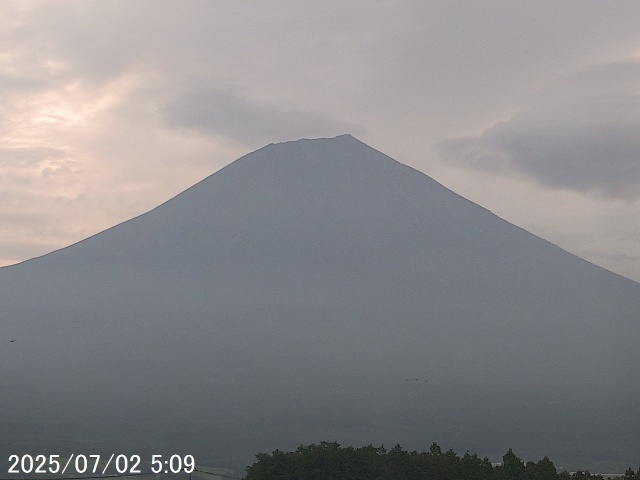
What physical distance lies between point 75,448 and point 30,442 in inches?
552

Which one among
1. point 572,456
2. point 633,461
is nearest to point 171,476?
point 572,456

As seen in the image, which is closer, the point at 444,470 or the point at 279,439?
the point at 444,470

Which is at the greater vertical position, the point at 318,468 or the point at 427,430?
the point at 427,430

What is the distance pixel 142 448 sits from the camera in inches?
7638

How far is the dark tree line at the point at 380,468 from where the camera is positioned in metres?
57.3

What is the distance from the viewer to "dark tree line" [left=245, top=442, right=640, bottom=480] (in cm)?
5728

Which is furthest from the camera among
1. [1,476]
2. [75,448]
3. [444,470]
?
[75,448]

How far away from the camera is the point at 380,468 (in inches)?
2280

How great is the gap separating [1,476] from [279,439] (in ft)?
189

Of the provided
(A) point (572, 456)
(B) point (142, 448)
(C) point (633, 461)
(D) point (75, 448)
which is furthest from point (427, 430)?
(D) point (75, 448)

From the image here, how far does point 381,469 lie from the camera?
57.8m

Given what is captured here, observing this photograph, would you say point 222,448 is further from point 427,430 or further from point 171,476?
point 427,430

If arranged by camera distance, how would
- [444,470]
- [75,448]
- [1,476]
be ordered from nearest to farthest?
1. [444,470]
2. [1,476]
3. [75,448]

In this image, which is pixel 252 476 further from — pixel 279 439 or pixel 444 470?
pixel 279 439
